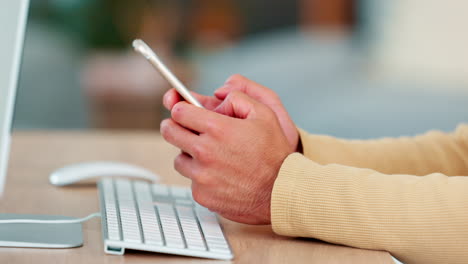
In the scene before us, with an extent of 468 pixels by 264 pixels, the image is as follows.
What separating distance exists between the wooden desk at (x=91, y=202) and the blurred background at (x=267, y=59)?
4.29ft

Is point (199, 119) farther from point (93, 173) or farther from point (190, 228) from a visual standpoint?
point (93, 173)

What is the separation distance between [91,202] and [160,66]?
0.22 m

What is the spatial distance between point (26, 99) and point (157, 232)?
292cm

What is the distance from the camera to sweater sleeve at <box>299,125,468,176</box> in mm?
928

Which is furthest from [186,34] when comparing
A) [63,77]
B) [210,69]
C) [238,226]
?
[238,226]

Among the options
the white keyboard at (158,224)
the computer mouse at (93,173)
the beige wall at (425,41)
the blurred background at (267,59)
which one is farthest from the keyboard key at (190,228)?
the beige wall at (425,41)

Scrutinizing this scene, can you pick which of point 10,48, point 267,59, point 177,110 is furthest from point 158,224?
point 267,59

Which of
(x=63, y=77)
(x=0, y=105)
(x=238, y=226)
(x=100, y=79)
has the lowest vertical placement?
(x=100, y=79)

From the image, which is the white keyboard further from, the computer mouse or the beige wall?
the beige wall

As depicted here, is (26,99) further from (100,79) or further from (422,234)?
(422,234)

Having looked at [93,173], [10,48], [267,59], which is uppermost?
[10,48]

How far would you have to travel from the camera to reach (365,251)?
702 mm

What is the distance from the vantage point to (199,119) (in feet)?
2.33

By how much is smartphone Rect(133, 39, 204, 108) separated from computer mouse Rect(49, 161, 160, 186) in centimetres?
28
